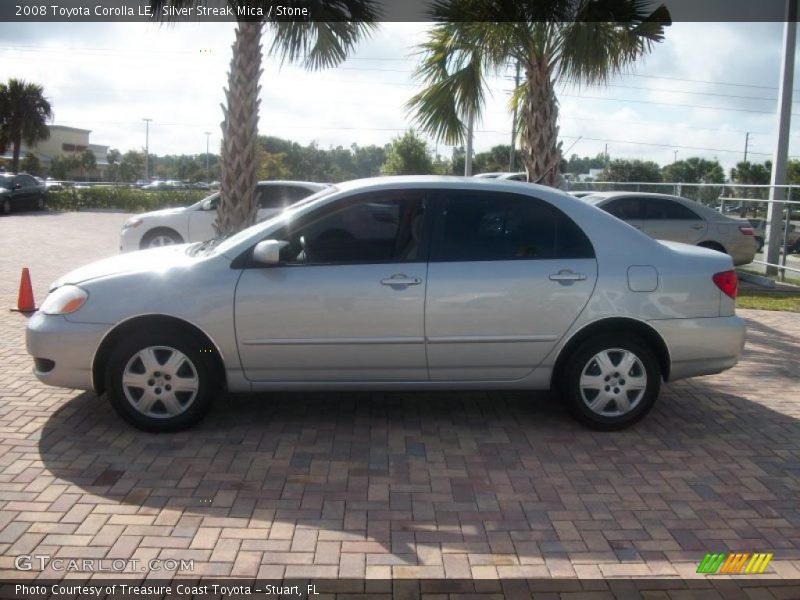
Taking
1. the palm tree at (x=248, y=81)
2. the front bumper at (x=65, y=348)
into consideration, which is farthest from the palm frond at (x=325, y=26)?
the front bumper at (x=65, y=348)

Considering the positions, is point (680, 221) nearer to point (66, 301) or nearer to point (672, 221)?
point (672, 221)

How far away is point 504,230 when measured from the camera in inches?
204

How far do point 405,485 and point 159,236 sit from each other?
1054 cm

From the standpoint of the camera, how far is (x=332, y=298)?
4926mm

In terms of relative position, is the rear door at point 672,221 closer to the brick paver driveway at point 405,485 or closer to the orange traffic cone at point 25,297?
the brick paver driveway at point 405,485

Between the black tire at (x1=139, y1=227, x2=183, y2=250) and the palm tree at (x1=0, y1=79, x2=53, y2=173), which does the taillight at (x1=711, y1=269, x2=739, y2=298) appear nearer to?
the black tire at (x1=139, y1=227, x2=183, y2=250)

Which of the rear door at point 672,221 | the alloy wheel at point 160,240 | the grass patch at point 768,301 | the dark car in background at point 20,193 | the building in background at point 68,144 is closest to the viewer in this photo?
the grass patch at point 768,301

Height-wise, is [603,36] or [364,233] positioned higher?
[603,36]

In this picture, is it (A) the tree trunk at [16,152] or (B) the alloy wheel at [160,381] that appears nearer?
(B) the alloy wheel at [160,381]

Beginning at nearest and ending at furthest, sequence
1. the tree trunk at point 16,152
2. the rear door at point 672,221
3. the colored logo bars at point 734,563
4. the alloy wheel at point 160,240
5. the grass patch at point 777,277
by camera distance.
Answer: the colored logo bars at point 734,563, the alloy wheel at point 160,240, the rear door at point 672,221, the grass patch at point 777,277, the tree trunk at point 16,152

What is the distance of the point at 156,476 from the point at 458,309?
215 cm

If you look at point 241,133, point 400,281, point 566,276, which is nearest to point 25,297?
point 241,133

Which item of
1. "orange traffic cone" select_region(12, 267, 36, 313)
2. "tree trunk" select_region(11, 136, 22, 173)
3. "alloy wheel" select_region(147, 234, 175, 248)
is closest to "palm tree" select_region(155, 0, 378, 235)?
"orange traffic cone" select_region(12, 267, 36, 313)

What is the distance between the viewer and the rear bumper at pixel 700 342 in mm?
5168
